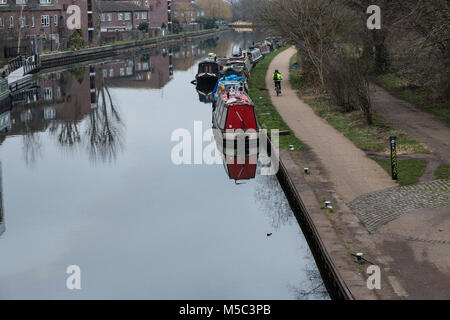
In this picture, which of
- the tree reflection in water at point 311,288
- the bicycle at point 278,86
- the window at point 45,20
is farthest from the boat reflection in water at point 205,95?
the window at point 45,20

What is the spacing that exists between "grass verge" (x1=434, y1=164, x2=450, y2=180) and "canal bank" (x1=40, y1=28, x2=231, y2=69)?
51.1 metres

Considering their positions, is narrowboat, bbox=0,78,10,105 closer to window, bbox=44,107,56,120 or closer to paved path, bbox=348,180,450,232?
window, bbox=44,107,56,120

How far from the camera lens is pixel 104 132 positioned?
36.4 metres

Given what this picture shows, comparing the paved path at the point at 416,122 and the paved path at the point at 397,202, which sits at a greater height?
the paved path at the point at 416,122

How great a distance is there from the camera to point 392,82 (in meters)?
45.3

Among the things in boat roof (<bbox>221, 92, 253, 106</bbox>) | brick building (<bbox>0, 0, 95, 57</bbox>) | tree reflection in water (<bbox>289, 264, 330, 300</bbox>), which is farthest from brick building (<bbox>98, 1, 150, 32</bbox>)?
tree reflection in water (<bbox>289, 264, 330, 300</bbox>)

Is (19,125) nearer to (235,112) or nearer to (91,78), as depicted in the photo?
(235,112)

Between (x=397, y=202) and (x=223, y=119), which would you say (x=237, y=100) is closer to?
(x=223, y=119)

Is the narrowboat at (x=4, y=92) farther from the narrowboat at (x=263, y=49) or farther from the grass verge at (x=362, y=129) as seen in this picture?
the narrowboat at (x=263, y=49)

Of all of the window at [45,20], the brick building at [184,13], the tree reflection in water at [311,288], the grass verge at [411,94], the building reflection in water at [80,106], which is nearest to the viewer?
the tree reflection in water at [311,288]

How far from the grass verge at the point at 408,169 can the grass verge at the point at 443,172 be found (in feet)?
1.50

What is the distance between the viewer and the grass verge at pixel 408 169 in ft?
70.4

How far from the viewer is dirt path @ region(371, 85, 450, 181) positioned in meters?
24.0
